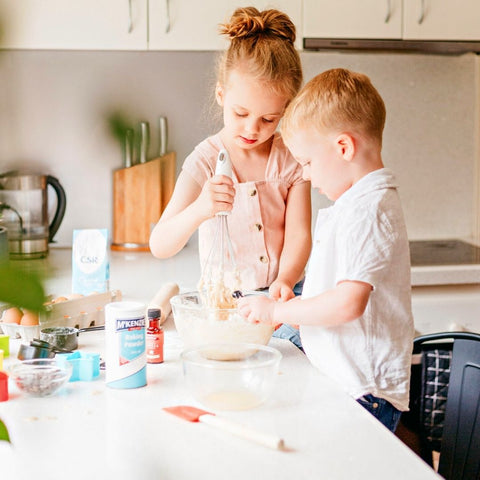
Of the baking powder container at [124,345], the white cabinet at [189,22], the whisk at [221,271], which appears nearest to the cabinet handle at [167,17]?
the white cabinet at [189,22]

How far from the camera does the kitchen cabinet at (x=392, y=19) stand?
2.69 metres

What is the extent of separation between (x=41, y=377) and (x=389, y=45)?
210 cm

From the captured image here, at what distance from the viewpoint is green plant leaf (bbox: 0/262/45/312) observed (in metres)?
0.20

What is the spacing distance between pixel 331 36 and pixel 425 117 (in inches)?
26.1

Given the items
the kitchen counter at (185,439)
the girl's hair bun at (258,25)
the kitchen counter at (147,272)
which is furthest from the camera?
the kitchen counter at (147,272)

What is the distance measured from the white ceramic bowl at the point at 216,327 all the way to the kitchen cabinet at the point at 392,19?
5.45ft

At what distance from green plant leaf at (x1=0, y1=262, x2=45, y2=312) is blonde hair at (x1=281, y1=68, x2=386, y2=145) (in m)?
1.12

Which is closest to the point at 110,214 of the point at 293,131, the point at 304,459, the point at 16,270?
the point at 293,131

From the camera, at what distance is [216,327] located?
128 centimetres

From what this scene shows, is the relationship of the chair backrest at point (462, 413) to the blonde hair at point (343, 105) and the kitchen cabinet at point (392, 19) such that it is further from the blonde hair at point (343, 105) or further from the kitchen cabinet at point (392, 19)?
the kitchen cabinet at point (392, 19)

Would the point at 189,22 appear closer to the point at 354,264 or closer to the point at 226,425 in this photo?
the point at 354,264

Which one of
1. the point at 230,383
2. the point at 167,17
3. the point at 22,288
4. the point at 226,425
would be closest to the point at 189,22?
the point at 167,17

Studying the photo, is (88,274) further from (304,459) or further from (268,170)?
(304,459)

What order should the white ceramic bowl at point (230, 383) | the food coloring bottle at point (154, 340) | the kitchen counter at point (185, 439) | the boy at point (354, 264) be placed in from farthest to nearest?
the food coloring bottle at point (154, 340) → the boy at point (354, 264) → the white ceramic bowl at point (230, 383) → the kitchen counter at point (185, 439)
